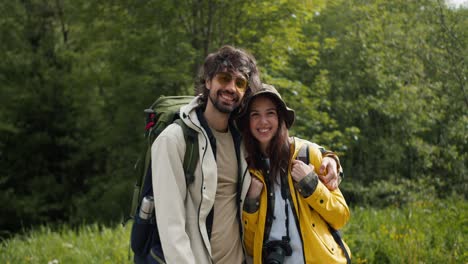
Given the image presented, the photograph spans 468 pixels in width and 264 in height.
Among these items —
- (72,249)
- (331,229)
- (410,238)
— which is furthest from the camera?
(72,249)

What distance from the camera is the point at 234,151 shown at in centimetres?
302

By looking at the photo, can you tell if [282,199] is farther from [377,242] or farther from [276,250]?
[377,242]

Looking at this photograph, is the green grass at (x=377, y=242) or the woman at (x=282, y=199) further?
the green grass at (x=377, y=242)

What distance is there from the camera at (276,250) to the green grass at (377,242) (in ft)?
8.97

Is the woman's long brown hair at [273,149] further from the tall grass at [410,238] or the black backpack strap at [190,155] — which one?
the tall grass at [410,238]

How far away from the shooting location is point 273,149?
3.03 m

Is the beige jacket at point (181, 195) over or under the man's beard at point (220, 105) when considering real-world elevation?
under

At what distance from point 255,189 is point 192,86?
8270mm

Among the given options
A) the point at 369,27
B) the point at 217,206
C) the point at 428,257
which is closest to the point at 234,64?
the point at 217,206

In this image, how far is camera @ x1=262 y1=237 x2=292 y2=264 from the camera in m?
2.81

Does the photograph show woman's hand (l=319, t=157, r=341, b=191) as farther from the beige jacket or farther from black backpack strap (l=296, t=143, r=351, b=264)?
the beige jacket

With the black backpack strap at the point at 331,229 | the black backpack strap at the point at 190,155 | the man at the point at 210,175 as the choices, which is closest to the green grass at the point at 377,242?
the black backpack strap at the point at 331,229

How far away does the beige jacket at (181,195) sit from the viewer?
2.68 m

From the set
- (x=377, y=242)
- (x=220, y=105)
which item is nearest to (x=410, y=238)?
(x=377, y=242)
